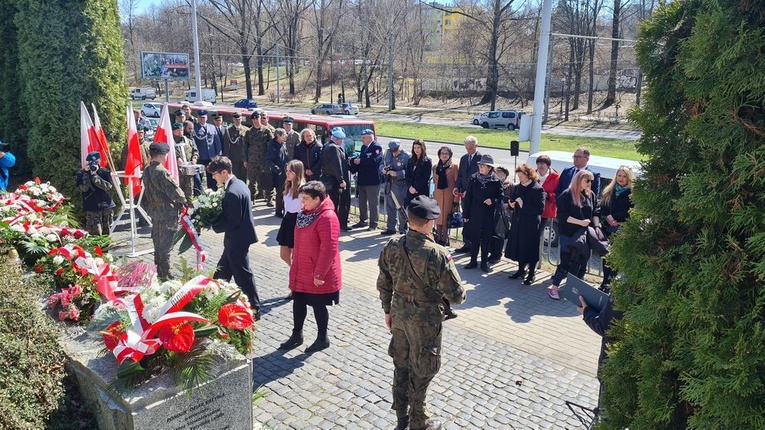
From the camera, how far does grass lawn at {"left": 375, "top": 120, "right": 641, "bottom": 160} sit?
29.3 metres

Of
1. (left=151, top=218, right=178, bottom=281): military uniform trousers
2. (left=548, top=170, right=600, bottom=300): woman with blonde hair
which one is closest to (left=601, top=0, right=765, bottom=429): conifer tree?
(left=548, top=170, right=600, bottom=300): woman with blonde hair

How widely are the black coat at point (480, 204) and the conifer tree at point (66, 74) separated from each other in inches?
263

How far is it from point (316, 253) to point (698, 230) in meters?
3.88

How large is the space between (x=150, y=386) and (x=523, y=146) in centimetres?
2902

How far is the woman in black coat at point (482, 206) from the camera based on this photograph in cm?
909

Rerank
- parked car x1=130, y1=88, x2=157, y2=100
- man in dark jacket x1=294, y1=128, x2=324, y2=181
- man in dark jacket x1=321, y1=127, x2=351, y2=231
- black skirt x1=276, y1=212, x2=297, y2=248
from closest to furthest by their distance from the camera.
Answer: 1. black skirt x1=276, y1=212, x2=297, y2=248
2. man in dark jacket x1=321, y1=127, x2=351, y2=231
3. man in dark jacket x1=294, y1=128, x2=324, y2=181
4. parked car x1=130, y1=88, x2=157, y2=100

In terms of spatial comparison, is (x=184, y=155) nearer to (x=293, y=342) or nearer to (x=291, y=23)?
(x=293, y=342)

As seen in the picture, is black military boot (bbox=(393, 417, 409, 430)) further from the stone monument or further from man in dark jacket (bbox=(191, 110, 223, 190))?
man in dark jacket (bbox=(191, 110, 223, 190))

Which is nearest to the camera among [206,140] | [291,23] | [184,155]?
[184,155]

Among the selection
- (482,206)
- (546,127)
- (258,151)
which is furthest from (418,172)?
(546,127)

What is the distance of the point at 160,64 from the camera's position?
4472 centimetres

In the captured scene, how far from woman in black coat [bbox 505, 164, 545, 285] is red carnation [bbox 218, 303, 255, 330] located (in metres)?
5.46

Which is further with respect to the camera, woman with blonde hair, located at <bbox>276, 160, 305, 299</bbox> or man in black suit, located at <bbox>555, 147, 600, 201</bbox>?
man in black suit, located at <bbox>555, 147, 600, 201</bbox>

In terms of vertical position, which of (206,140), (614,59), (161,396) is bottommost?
(161,396)
